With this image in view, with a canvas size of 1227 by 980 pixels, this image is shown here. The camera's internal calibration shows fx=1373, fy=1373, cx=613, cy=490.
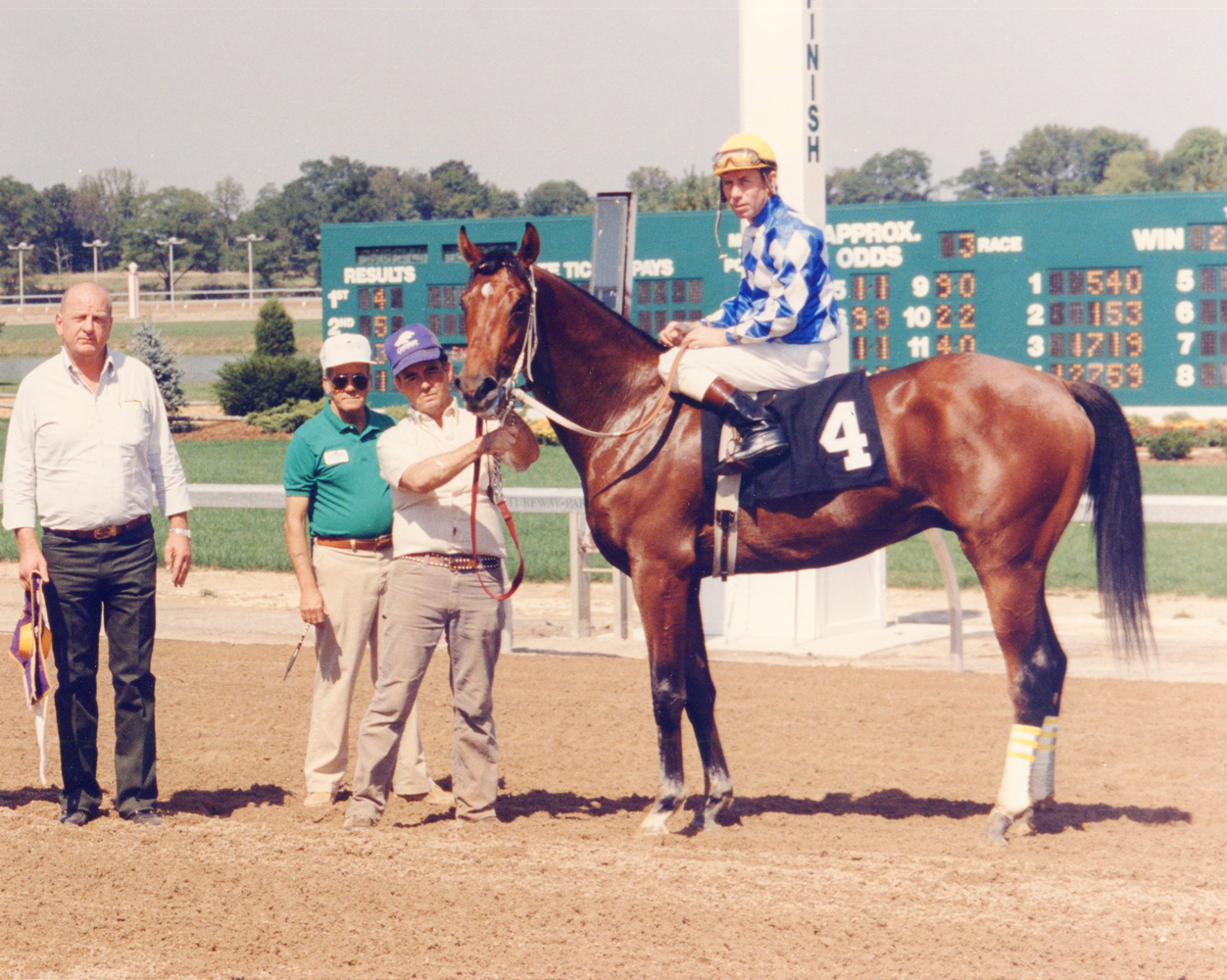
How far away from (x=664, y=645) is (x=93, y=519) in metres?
1.90

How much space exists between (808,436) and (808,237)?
24.6 inches

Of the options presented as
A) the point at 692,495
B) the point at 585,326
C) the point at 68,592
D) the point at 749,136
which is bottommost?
the point at 68,592

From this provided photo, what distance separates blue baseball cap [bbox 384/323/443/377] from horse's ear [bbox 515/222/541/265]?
39 cm

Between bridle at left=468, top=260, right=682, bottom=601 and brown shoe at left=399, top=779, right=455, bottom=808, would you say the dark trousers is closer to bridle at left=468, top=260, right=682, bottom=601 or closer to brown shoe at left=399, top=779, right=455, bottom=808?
brown shoe at left=399, top=779, right=455, bottom=808

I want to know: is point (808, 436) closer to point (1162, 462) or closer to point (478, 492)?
point (478, 492)

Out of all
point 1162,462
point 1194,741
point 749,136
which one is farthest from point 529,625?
point 1162,462

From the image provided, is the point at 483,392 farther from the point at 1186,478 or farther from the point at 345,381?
the point at 1186,478

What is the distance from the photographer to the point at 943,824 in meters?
4.57

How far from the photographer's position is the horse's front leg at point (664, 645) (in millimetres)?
4445

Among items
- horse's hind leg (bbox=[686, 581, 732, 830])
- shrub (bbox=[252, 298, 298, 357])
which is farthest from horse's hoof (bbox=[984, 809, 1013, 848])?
shrub (bbox=[252, 298, 298, 357])

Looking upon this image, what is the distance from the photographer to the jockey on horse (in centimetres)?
430

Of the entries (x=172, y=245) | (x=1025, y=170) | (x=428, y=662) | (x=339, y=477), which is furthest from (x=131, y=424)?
(x=1025, y=170)

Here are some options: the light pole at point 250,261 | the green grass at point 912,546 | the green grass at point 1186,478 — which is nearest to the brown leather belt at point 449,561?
the green grass at point 912,546

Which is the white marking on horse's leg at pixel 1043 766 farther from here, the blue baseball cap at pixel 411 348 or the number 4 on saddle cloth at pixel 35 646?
the number 4 on saddle cloth at pixel 35 646
